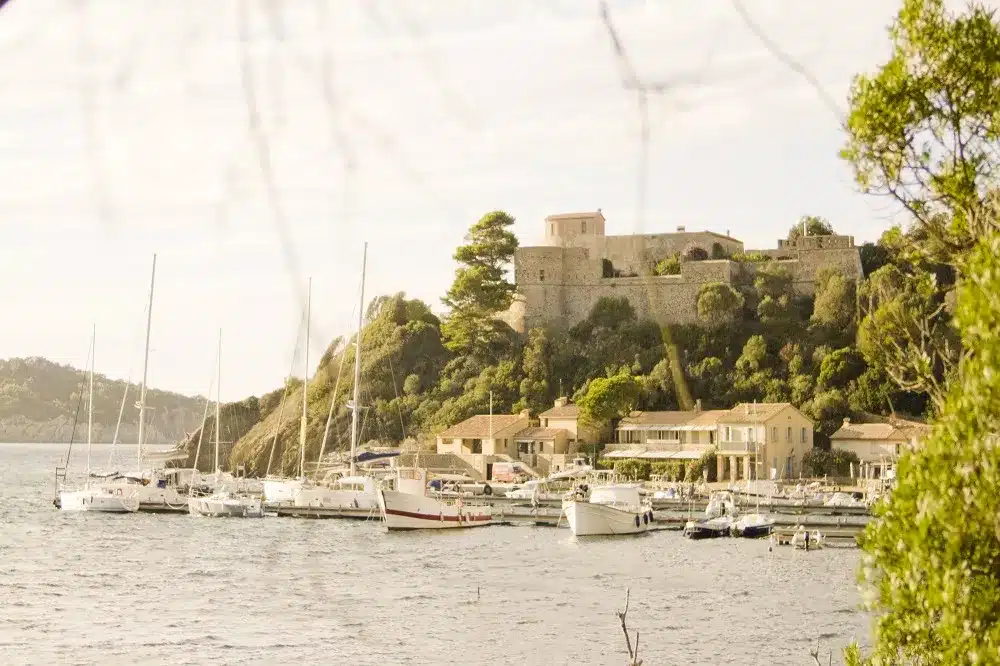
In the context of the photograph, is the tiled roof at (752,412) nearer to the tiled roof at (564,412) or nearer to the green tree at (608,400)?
the green tree at (608,400)

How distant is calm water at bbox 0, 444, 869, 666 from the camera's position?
1190 inches

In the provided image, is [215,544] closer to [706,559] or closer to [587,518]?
[587,518]

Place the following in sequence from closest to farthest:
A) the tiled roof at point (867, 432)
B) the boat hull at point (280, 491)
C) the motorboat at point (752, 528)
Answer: the motorboat at point (752, 528)
the boat hull at point (280, 491)
the tiled roof at point (867, 432)

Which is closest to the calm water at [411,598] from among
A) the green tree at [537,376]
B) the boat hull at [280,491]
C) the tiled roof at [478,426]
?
the boat hull at [280,491]

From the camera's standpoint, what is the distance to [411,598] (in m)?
39.2

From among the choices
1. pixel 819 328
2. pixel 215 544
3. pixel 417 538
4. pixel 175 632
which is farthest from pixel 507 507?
pixel 175 632

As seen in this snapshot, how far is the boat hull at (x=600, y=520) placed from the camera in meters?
56.2

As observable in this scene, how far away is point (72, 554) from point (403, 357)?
55572 mm

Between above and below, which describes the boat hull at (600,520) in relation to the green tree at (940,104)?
below

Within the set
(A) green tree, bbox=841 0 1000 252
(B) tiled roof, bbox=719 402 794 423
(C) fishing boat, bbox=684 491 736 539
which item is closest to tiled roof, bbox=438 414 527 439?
(B) tiled roof, bbox=719 402 794 423

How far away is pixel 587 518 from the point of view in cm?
5628

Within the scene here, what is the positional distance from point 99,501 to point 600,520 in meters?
29.5

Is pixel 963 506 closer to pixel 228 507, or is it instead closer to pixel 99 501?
pixel 228 507

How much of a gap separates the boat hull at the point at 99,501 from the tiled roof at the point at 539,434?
2760 centimetres
